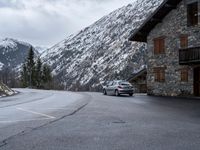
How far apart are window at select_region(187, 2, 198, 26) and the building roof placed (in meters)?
1.33

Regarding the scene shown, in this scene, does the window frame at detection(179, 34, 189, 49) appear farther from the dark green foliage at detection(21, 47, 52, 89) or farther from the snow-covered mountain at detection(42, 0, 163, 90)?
the snow-covered mountain at detection(42, 0, 163, 90)

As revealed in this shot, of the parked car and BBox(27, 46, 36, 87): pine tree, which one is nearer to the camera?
the parked car

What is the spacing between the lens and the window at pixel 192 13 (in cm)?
3578

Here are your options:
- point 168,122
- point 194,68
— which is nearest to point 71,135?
point 168,122

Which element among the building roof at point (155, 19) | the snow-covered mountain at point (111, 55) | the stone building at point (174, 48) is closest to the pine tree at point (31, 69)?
the snow-covered mountain at point (111, 55)

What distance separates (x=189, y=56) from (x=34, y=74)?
231 ft

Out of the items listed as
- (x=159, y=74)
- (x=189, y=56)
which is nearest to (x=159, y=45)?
(x=159, y=74)

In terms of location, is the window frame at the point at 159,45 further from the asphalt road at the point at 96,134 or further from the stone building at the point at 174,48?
the asphalt road at the point at 96,134

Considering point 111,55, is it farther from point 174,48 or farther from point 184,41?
point 184,41

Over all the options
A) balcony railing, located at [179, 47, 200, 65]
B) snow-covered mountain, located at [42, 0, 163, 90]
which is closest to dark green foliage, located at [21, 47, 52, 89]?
snow-covered mountain, located at [42, 0, 163, 90]

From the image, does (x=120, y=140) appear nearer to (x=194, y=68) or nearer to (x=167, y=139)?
(x=167, y=139)

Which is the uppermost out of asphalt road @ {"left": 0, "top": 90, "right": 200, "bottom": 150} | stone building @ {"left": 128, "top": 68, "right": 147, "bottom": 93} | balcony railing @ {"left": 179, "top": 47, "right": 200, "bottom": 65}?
balcony railing @ {"left": 179, "top": 47, "right": 200, "bottom": 65}

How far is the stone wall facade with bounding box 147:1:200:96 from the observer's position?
116 feet

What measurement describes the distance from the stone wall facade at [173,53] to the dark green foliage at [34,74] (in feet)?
196
